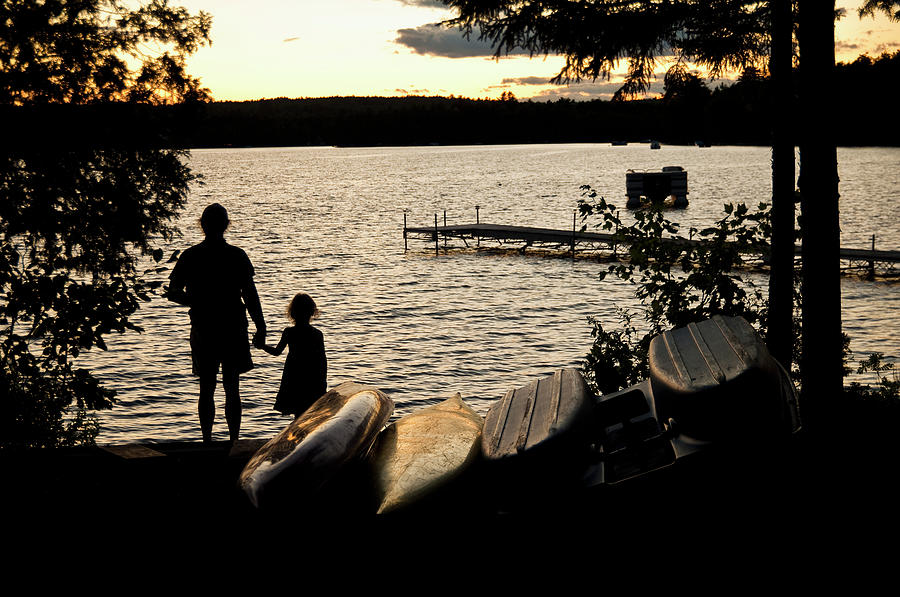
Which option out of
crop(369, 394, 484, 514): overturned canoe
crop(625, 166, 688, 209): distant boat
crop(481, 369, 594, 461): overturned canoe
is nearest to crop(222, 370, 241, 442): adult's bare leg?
crop(369, 394, 484, 514): overturned canoe

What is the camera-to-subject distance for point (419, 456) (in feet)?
15.0

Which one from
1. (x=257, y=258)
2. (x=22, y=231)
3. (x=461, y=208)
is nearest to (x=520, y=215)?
(x=461, y=208)

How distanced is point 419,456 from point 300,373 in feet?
7.49

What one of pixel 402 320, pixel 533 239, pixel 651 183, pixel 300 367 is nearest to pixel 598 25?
pixel 300 367

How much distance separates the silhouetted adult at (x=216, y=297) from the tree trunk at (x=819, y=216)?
4.39m

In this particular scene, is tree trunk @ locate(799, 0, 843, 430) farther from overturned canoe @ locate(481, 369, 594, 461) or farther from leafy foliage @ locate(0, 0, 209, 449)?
leafy foliage @ locate(0, 0, 209, 449)

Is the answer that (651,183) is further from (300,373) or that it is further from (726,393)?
(726,393)

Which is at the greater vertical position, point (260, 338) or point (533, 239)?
point (260, 338)

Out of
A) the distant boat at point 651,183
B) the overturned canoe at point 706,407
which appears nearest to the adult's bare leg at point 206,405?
the overturned canoe at point 706,407

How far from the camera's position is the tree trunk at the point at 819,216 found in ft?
19.5

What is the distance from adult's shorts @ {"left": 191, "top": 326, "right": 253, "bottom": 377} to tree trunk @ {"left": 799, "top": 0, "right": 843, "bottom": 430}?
4539 mm

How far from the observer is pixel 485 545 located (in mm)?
4199

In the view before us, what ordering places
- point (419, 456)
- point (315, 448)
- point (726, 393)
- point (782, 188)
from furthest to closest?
point (782, 188)
point (419, 456)
point (315, 448)
point (726, 393)

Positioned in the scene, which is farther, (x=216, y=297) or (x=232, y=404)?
(x=232, y=404)
